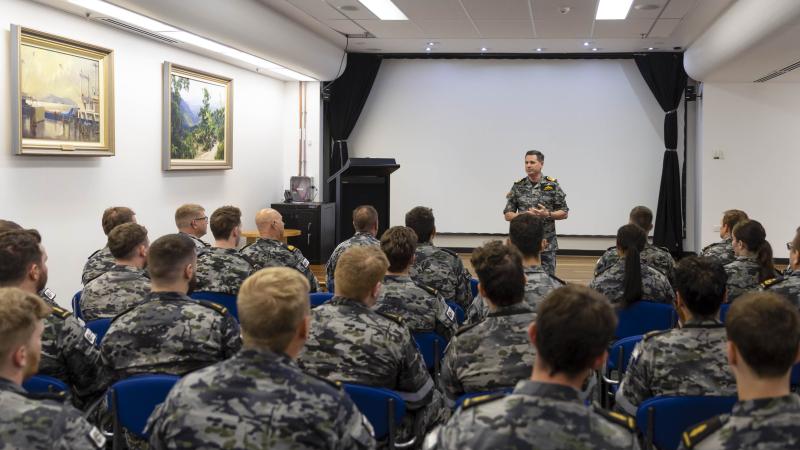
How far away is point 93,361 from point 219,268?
2.01 metres

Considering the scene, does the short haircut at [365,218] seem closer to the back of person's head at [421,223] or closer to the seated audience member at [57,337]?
the back of person's head at [421,223]

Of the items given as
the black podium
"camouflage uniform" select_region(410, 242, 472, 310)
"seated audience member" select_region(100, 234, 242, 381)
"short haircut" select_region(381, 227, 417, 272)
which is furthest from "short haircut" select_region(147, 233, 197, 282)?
the black podium

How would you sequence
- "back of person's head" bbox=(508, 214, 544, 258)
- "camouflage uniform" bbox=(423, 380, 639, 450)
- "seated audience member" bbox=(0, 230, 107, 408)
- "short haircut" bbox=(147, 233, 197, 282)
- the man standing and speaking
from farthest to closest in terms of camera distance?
the man standing and speaking < "back of person's head" bbox=(508, 214, 544, 258) < "short haircut" bbox=(147, 233, 197, 282) < "seated audience member" bbox=(0, 230, 107, 408) < "camouflage uniform" bbox=(423, 380, 639, 450)

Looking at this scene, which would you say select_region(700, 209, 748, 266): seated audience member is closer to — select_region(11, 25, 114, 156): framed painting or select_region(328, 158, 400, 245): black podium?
select_region(328, 158, 400, 245): black podium

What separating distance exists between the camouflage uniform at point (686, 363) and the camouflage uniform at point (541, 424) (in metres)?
1.11

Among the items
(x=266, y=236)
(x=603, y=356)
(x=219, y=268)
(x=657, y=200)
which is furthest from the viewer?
(x=657, y=200)

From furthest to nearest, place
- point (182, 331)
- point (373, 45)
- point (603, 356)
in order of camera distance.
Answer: point (373, 45), point (182, 331), point (603, 356)

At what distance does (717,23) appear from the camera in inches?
383

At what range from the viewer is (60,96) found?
6941 mm

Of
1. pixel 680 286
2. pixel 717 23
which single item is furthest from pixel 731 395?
pixel 717 23

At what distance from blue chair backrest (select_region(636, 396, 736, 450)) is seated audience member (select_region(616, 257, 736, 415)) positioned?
0.16m

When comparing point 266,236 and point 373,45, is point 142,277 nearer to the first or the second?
point 266,236

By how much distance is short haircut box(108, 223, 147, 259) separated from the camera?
439 centimetres

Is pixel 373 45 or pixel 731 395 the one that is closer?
pixel 731 395
